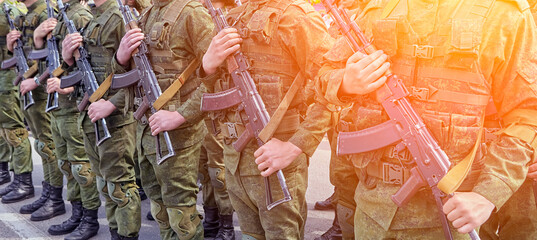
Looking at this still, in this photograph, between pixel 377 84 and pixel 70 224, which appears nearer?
pixel 377 84

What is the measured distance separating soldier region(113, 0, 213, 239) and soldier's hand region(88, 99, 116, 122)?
373 millimetres

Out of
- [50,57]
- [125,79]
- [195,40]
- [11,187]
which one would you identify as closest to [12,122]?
[11,187]

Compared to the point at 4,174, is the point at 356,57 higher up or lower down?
higher up

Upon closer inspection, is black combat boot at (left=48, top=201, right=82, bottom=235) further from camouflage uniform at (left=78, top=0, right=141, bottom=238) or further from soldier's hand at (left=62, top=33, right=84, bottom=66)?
soldier's hand at (left=62, top=33, right=84, bottom=66)

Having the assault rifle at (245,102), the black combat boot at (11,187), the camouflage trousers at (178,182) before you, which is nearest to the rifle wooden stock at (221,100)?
the assault rifle at (245,102)

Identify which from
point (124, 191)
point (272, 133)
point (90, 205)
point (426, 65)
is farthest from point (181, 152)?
point (426, 65)

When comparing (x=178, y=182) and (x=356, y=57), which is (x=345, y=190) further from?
(x=356, y=57)

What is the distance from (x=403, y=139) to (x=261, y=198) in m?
0.98

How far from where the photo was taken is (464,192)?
1.59 m

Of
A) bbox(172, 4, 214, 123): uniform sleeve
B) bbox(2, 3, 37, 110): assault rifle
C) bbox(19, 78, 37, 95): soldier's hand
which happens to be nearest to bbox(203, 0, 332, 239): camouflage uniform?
bbox(172, 4, 214, 123): uniform sleeve

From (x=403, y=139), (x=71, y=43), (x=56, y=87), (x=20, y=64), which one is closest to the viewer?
(x=403, y=139)

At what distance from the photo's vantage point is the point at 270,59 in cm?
246

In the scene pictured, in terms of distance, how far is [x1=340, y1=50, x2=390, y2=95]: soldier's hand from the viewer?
1.71 m

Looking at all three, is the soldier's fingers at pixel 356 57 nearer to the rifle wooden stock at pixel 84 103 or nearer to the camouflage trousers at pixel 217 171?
the camouflage trousers at pixel 217 171
